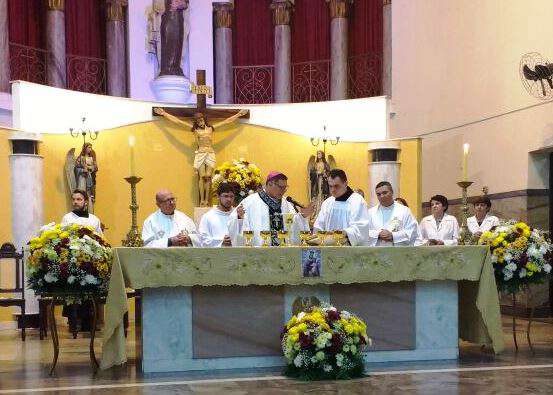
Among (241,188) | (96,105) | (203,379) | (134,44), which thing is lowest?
(203,379)

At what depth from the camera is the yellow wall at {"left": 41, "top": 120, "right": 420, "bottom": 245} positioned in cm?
1217

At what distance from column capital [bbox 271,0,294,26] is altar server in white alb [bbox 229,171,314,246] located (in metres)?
9.72

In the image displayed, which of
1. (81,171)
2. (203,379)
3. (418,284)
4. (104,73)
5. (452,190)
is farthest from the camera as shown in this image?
(104,73)

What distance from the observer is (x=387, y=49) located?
16125mm

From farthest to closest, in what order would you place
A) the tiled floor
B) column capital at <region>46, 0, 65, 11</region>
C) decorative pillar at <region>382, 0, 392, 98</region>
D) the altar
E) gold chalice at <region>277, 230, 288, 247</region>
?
decorative pillar at <region>382, 0, 392, 98</region> < column capital at <region>46, 0, 65, 11</region> < gold chalice at <region>277, 230, 288, 247</region> < the altar < the tiled floor

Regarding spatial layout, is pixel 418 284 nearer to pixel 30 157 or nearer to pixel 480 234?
pixel 480 234

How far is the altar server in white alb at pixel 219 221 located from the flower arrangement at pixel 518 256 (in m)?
2.56

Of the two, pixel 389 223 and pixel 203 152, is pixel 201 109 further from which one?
pixel 389 223

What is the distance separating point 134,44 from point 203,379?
35.8 feet

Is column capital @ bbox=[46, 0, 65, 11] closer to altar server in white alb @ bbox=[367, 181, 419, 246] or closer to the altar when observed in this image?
altar server in white alb @ bbox=[367, 181, 419, 246]

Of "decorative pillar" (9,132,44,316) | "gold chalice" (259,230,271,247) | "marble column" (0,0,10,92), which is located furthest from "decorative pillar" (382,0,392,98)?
"gold chalice" (259,230,271,247)

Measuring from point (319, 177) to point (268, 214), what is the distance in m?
4.65

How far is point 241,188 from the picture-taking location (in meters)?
11.0

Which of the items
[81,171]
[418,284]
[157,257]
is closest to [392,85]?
[81,171]
